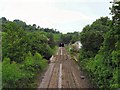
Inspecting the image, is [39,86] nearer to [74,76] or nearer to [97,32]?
[74,76]

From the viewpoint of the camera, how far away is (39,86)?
119 ft

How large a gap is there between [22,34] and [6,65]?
12.3m

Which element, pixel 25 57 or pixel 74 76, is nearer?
pixel 25 57

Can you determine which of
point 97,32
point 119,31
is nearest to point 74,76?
point 97,32

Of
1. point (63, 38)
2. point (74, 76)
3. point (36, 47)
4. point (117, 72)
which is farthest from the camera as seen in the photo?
point (63, 38)

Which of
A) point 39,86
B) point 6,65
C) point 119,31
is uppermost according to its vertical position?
point 119,31

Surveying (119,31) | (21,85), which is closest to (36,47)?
(21,85)

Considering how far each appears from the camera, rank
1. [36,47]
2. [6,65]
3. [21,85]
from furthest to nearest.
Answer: [36,47]
[21,85]
[6,65]

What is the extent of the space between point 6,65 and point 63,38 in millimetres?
129653

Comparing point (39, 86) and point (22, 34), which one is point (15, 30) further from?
point (39, 86)

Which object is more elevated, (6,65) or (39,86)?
(6,65)

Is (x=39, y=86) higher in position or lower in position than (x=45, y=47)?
lower

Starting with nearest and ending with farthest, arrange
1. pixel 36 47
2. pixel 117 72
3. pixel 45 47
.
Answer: pixel 117 72 → pixel 36 47 → pixel 45 47

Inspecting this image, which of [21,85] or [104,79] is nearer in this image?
[104,79]
